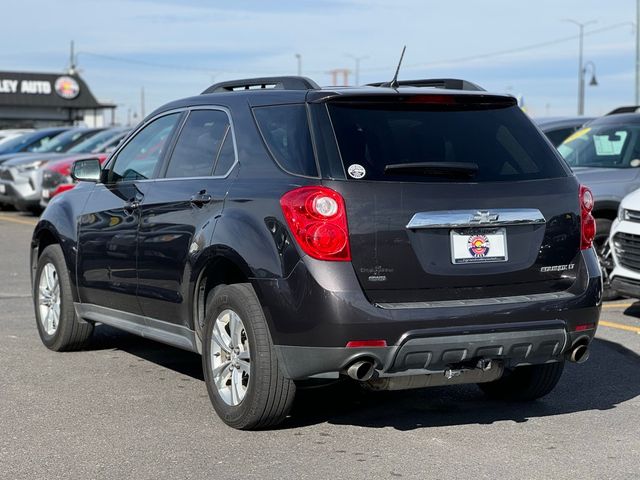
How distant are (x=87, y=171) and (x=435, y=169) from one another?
116 inches

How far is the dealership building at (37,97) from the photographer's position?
7125 cm

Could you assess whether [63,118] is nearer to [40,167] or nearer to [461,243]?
[40,167]

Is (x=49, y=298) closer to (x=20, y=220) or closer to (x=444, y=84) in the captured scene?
(x=444, y=84)

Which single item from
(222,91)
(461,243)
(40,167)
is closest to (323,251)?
(461,243)

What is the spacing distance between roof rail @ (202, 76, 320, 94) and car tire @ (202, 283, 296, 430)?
3.72ft

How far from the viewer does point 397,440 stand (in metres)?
5.80

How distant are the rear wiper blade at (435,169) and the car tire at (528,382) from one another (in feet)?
4.48

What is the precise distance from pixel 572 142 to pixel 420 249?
7570mm

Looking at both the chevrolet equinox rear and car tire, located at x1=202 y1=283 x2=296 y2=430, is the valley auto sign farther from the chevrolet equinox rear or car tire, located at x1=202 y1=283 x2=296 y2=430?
car tire, located at x1=202 y1=283 x2=296 y2=430

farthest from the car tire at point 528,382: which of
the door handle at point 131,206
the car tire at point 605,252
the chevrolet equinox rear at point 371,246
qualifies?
the car tire at point 605,252

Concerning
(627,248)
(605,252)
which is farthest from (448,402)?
(605,252)

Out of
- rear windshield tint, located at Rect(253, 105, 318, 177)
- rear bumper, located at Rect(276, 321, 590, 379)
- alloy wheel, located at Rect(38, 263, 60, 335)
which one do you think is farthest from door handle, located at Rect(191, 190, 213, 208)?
alloy wheel, located at Rect(38, 263, 60, 335)

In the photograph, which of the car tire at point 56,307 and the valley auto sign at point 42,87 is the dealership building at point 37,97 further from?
the car tire at point 56,307

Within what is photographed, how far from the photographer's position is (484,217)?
5.61 metres
